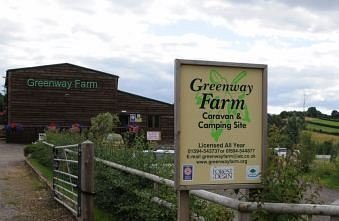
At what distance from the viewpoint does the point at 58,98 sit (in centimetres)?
5022

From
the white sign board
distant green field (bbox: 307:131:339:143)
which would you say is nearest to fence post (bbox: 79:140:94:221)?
the white sign board

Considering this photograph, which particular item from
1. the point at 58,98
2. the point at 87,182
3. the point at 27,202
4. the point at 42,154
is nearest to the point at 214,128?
the point at 87,182

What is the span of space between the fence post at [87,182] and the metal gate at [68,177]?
7.6 inches

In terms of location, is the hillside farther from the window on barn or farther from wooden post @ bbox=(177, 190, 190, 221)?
wooden post @ bbox=(177, 190, 190, 221)

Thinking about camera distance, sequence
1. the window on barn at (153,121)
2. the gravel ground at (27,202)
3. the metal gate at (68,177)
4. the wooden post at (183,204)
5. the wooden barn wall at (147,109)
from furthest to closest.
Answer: the window on barn at (153,121)
the wooden barn wall at (147,109)
the gravel ground at (27,202)
the metal gate at (68,177)
the wooden post at (183,204)

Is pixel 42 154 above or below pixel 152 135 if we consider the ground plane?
below

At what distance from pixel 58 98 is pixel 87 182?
4225 cm

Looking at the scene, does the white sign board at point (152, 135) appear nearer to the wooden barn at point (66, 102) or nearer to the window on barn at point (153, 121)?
the wooden barn at point (66, 102)

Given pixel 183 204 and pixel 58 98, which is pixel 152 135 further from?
pixel 58 98

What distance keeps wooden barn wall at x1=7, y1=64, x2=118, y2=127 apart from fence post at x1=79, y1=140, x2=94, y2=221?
4093cm

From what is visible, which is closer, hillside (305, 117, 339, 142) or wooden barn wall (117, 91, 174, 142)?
hillside (305, 117, 339, 142)

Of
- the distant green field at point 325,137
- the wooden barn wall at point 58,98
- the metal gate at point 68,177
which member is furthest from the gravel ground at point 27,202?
the wooden barn wall at point 58,98

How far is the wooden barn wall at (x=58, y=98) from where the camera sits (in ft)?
159

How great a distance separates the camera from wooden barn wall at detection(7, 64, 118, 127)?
48594mm
